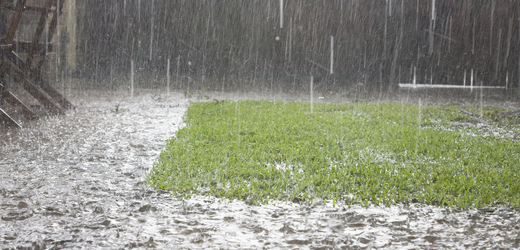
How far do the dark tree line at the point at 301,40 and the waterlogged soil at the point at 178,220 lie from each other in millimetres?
12002

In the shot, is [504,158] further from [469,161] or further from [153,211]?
[153,211]

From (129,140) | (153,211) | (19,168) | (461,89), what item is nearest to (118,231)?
(153,211)

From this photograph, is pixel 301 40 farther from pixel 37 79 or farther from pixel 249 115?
pixel 37 79

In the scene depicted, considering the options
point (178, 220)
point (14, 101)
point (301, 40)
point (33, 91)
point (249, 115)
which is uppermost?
point (301, 40)

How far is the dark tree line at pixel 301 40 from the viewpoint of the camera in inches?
624

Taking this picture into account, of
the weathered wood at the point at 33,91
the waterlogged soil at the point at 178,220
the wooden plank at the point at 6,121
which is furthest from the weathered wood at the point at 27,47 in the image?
the waterlogged soil at the point at 178,220

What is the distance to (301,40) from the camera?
18.1 m

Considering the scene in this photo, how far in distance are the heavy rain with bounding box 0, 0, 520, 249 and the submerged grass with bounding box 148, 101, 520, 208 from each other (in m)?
0.04

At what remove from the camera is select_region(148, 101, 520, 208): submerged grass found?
400 centimetres

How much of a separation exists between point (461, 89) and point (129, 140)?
11.7 m

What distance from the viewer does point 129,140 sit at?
249 inches

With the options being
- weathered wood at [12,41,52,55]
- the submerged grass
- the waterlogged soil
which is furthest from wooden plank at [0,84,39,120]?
the waterlogged soil

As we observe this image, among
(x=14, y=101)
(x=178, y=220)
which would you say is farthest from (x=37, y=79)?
(x=178, y=220)

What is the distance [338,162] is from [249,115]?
3498 mm
